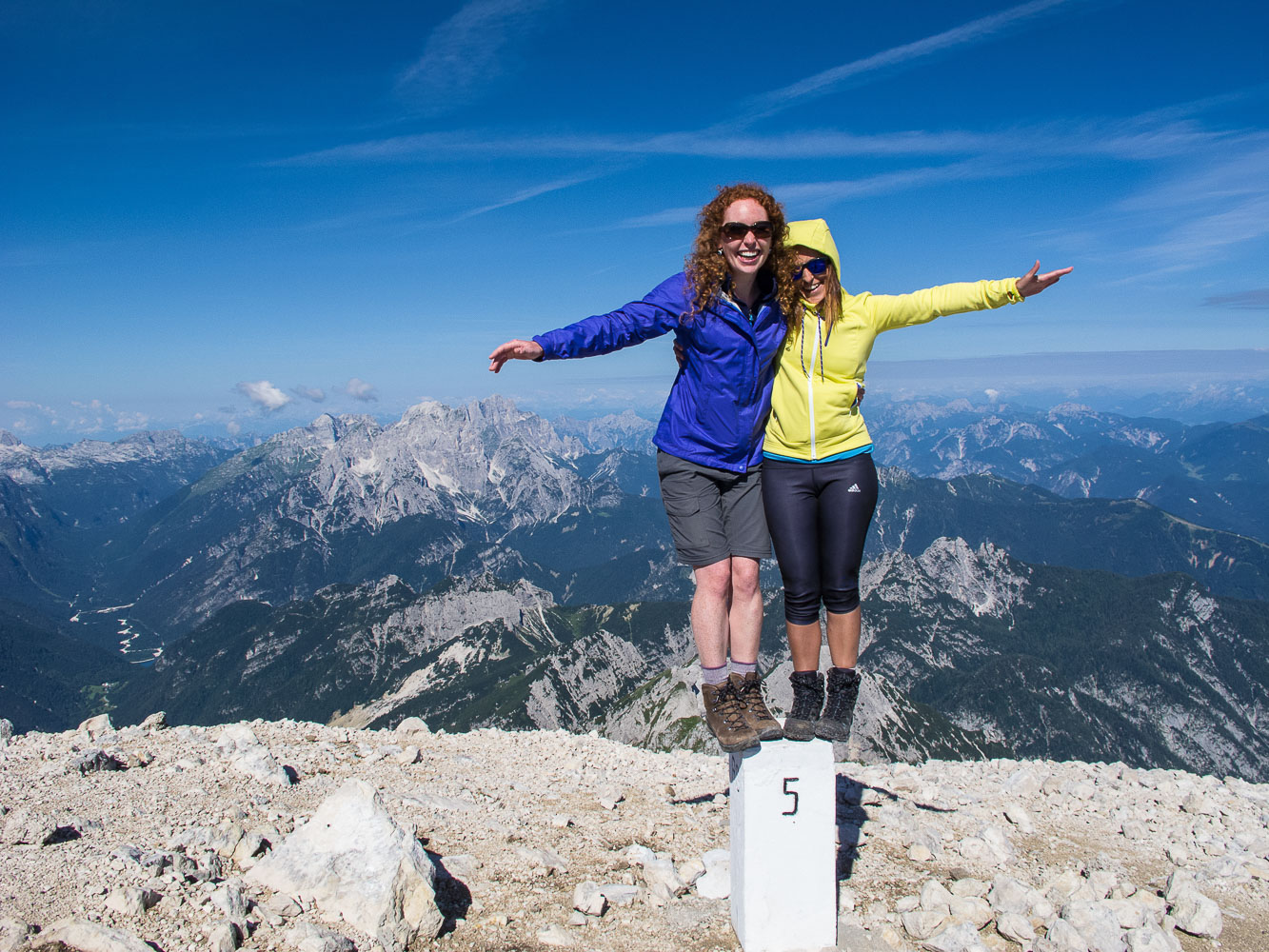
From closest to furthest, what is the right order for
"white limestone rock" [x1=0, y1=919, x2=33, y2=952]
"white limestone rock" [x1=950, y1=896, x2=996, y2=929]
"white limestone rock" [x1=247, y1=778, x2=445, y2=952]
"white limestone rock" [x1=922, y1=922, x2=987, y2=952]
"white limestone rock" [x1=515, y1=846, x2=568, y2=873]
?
"white limestone rock" [x1=0, y1=919, x2=33, y2=952]
"white limestone rock" [x1=247, y1=778, x2=445, y2=952]
"white limestone rock" [x1=922, y1=922, x2=987, y2=952]
"white limestone rock" [x1=950, y1=896, x2=996, y2=929]
"white limestone rock" [x1=515, y1=846, x2=568, y2=873]

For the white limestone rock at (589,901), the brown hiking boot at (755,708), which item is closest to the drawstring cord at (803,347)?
the brown hiking boot at (755,708)

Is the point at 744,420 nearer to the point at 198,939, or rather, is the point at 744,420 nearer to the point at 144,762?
the point at 198,939

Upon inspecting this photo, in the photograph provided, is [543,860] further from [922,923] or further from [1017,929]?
[1017,929]

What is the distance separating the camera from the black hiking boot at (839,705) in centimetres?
829

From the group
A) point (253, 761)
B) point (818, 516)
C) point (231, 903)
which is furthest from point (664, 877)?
point (253, 761)

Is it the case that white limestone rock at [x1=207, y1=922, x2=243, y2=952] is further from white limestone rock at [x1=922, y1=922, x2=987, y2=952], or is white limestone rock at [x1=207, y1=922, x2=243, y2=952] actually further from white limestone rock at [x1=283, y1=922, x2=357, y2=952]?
white limestone rock at [x1=922, y1=922, x2=987, y2=952]

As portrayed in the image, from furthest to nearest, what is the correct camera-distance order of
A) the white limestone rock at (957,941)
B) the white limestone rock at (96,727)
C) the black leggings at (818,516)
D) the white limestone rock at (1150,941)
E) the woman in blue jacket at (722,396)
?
the white limestone rock at (96,727) < the black leggings at (818,516) < the woman in blue jacket at (722,396) < the white limestone rock at (1150,941) < the white limestone rock at (957,941)

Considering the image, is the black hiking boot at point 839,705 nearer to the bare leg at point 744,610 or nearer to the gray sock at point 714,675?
the bare leg at point 744,610

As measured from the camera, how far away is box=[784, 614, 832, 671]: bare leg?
345 inches

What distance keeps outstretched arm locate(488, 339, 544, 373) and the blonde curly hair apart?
1.82 metres

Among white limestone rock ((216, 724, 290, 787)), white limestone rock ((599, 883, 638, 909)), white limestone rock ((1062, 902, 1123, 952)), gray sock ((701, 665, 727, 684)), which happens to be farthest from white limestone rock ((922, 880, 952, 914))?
white limestone rock ((216, 724, 290, 787))

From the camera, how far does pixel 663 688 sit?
137 meters

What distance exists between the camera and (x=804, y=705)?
28.4ft

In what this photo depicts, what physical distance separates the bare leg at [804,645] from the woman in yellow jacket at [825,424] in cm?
41
